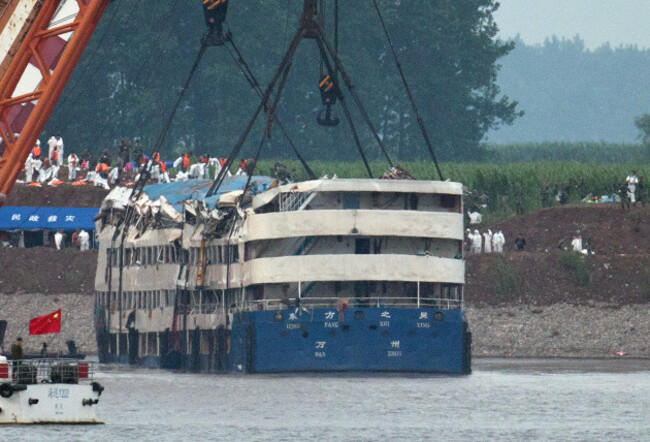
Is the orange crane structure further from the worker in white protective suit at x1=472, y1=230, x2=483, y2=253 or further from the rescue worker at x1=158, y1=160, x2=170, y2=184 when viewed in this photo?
the rescue worker at x1=158, y1=160, x2=170, y2=184

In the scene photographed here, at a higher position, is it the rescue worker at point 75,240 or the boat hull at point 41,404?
the rescue worker at point 75,240

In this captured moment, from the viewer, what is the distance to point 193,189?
107500 millimetres

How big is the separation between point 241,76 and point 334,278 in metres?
102

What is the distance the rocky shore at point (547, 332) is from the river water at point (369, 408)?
1694 centimetres

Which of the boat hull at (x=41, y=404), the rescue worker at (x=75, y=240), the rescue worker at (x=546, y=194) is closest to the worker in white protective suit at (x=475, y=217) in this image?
the rescue worker at (x=546, y=194)

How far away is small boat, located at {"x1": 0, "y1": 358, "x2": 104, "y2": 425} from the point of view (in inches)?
2343

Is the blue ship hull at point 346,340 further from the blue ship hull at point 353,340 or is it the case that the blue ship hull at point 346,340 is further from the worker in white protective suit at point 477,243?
the worker in white protective suit at point 477,243

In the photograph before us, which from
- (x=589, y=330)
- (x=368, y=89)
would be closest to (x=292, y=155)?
(x=368, y=89)

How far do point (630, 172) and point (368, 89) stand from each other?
53.6m

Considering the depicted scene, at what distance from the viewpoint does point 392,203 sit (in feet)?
294

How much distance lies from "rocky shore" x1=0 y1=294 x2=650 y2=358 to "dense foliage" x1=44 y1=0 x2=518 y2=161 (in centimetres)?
5448

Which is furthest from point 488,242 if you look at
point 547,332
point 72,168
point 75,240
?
point 72,168

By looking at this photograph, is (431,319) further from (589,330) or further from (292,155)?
(292,155)

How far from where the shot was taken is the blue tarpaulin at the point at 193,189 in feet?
340
